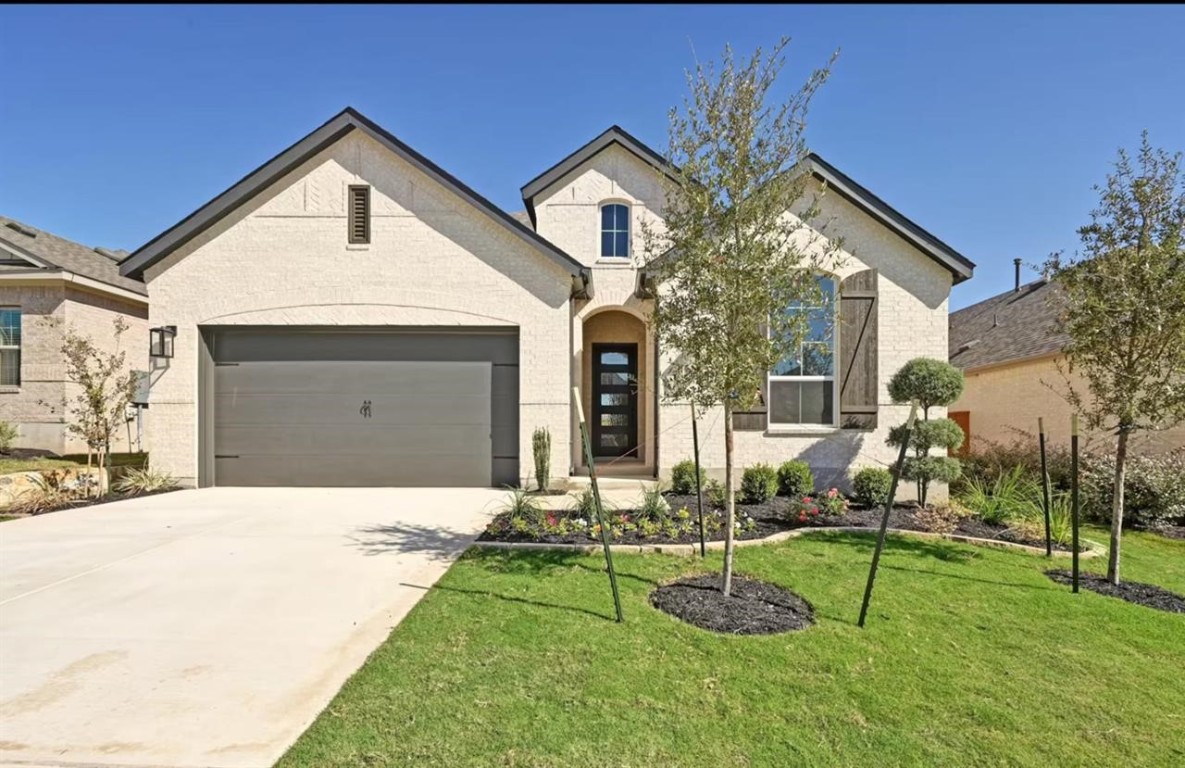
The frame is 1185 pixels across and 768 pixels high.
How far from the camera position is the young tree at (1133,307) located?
5.53 meters

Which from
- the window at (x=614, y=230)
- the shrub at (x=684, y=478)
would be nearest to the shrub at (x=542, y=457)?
the shrub at (x=684, y=478)

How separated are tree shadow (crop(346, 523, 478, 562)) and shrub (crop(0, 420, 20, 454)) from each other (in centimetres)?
1031

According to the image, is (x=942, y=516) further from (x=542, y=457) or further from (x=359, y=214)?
(x=359, y=214)

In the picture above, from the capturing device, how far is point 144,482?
401 inches

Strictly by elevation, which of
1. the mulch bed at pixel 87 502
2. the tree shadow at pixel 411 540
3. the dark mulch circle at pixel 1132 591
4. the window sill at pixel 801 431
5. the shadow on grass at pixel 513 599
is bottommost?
the dark mulch circle at pixel 1132 591

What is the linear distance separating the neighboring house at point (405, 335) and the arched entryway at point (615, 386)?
2.39 m

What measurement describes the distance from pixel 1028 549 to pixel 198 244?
13863 millimetres

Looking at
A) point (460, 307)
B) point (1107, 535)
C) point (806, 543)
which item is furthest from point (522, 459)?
point (1107, 535)

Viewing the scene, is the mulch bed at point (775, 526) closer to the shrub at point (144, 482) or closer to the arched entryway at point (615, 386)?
the arched entryway at point (615, 386)

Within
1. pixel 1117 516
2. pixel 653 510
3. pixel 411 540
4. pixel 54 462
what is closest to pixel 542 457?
pixel 653 510

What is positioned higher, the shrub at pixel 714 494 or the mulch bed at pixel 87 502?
the shrub at pixel 714 494

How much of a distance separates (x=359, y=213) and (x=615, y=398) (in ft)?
21.9

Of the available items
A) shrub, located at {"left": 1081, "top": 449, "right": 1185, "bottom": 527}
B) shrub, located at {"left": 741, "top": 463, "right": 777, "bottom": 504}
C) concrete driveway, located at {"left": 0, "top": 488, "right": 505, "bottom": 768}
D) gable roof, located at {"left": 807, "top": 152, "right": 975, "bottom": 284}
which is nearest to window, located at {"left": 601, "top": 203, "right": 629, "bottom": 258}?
gable roof, located at {"left": 807, "top": 152, "right": 975, "bottom": 284}

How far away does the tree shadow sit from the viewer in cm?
644
